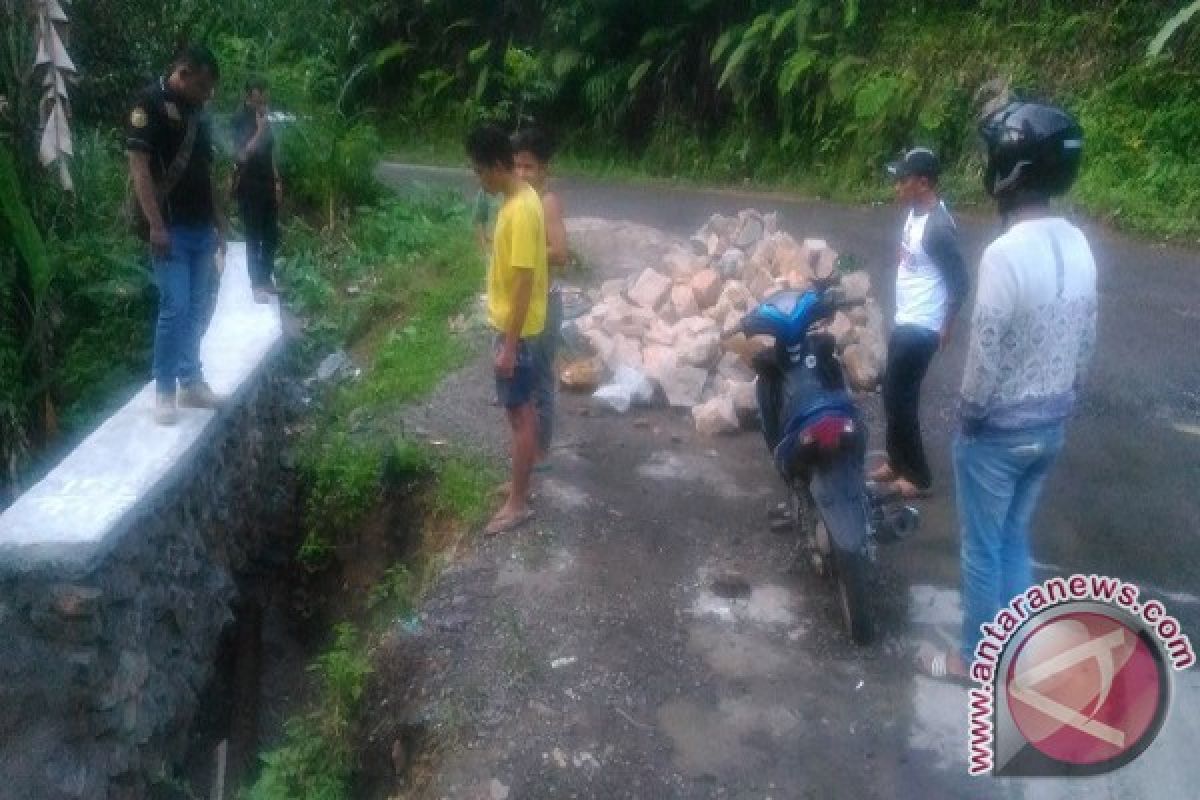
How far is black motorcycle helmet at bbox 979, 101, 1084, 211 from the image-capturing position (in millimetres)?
3445

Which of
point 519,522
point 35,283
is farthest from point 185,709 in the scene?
point 35,283

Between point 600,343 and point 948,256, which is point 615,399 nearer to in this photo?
A: point 600,343

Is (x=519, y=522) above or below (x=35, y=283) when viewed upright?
below

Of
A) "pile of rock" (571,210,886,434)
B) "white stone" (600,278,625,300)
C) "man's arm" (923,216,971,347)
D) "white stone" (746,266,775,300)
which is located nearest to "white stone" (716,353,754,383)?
"pile of rock" (571,210,886,434)

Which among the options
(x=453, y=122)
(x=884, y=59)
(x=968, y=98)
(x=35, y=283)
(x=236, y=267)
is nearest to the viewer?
(x=35, y=283)

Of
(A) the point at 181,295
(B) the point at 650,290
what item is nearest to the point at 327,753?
(A) the point at 181,295

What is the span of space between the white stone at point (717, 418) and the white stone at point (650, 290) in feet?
4.19

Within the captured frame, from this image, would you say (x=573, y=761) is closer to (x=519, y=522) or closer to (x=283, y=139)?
(x=519, y=522)

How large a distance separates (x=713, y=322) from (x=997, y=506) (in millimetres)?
3428

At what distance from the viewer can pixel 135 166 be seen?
497 cm

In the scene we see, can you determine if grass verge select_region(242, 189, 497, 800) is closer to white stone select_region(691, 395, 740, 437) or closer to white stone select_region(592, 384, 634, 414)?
white stone select_region(592, 384, 634, 414)

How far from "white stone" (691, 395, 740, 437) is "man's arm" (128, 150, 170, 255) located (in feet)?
9.23

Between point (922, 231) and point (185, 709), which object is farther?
point (185, 709)

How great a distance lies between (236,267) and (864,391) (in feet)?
15.6
